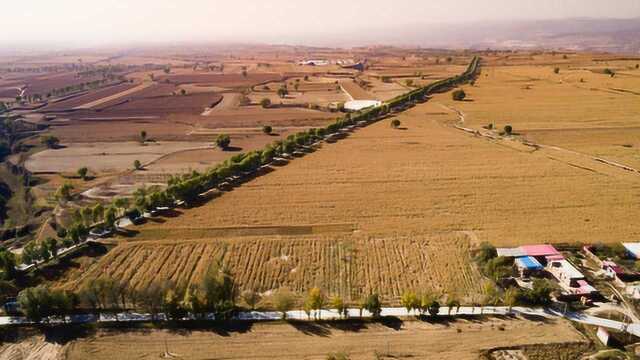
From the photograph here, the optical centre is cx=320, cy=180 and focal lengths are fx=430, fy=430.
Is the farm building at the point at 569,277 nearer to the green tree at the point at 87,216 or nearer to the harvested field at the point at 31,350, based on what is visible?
the harvested field at the point at 31,350

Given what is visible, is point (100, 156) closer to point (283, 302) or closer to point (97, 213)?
point (97, 213)

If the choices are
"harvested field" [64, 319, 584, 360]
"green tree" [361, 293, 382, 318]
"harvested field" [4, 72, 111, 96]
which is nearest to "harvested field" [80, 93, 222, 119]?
"harvested field" [4, 72, 111, 96]

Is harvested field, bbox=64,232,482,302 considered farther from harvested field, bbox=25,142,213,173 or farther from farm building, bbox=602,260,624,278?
harvested field, bbox=25,142,213,173

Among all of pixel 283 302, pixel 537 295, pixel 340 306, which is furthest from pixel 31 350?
pixel 537 295

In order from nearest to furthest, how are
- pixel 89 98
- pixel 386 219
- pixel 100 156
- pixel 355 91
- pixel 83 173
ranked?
1. pixel 386 219
2. pixel 83 173
3. pixel 100 156
4. pixel 89 98
5. pixel 355 91

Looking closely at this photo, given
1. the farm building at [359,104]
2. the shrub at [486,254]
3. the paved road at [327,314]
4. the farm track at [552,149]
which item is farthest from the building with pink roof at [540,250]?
the farm building at [359,104]

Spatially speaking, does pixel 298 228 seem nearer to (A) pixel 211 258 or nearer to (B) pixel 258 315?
(A) pixel 211 258
